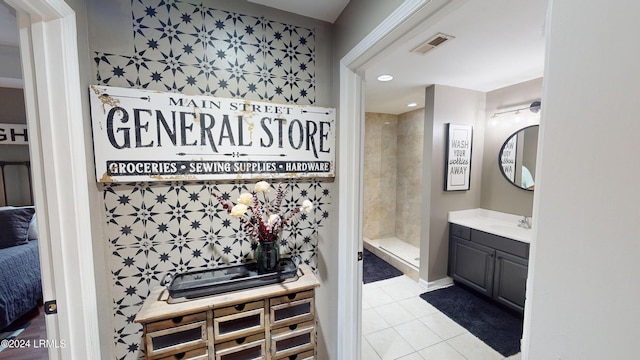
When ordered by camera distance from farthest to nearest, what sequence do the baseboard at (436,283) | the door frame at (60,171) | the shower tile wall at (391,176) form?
the shower tile wall at (391,176)
the baseboard at (436,283)
the door frame at (60,171)

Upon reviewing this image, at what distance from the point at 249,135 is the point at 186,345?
43.2 inches

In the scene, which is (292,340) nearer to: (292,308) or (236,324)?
(292,308)

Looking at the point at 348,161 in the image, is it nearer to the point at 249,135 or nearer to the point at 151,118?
the point at 249,135

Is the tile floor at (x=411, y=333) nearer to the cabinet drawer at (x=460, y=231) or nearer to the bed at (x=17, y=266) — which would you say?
the cabinet drawer at (x=460, y=231)

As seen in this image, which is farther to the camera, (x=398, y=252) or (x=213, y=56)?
(x=398, y=252)

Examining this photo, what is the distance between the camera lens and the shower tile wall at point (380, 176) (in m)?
4.09

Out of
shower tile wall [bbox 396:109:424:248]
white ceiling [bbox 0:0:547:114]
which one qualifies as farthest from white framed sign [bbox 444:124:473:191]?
shower tile wall [bbox 396:109:424:248]

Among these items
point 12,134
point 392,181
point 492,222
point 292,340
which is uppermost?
point 12,134

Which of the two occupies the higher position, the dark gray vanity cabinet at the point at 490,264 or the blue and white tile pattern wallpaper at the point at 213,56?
the blue and white tile pattern wallpaper at the point at 213,56

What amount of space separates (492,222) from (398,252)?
1383mm

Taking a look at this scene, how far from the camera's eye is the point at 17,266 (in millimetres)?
2143

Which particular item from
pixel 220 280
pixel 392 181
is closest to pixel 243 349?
pixel 220 280

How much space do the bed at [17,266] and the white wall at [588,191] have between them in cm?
354

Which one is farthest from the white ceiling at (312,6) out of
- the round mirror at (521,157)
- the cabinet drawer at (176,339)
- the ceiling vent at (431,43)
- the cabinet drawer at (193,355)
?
the round mirror at (521,157)
